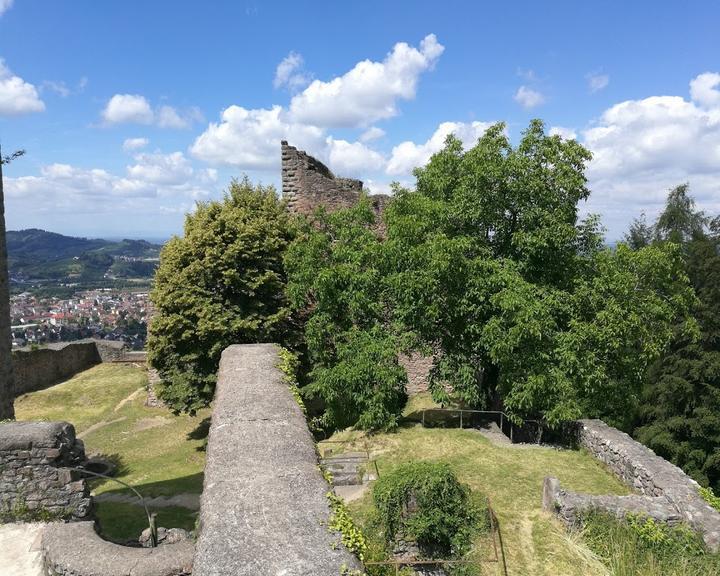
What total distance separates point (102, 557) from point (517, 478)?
308 inches

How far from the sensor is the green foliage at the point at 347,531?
408 cm

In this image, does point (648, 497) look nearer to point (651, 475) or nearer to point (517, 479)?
point (651, 475)

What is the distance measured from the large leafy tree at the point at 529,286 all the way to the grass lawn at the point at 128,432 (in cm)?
793

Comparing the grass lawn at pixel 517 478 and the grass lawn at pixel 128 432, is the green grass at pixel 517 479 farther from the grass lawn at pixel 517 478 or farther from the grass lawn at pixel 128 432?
the grass lawn at pixel 128 432

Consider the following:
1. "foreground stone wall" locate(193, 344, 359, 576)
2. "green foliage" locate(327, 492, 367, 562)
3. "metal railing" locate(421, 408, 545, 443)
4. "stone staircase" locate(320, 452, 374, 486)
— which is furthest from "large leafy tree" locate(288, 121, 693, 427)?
"green foliage" locate(327, 492, 367, 562)

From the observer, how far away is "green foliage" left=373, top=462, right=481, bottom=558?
8.05 metres

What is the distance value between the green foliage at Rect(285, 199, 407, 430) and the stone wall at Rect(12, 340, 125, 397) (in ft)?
48.2

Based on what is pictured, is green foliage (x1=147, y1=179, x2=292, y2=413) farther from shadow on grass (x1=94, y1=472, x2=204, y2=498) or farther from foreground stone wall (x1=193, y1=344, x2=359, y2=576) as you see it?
foreground stone wall (x1=193, y1=344, x2=359, y2=576)

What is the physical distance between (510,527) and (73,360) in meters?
27.3

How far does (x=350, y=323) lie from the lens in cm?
1466

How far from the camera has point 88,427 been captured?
67.6 feet

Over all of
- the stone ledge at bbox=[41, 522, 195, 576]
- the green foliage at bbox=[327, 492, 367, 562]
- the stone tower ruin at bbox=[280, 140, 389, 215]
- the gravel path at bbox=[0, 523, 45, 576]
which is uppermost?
the stone tower ruin at bbox=[280, 140, 389, 215]

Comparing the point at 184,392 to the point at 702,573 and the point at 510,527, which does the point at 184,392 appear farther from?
the point at 702,573

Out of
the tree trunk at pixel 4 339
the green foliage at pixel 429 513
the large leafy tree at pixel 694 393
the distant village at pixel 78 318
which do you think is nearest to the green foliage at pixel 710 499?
the green foliage at pixel 429 513
